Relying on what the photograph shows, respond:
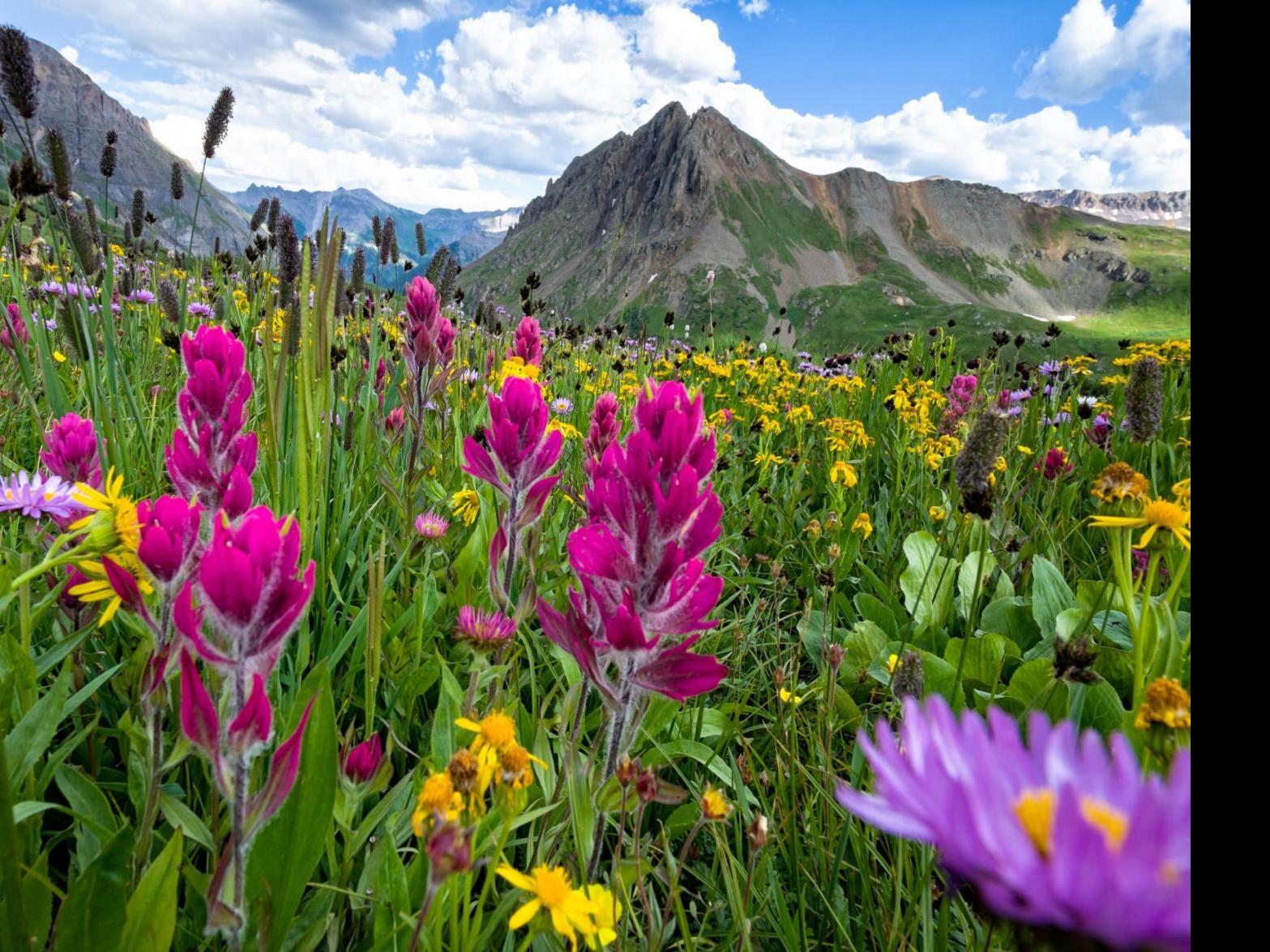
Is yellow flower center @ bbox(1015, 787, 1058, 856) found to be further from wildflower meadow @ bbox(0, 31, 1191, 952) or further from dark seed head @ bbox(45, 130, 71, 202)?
dark seed head @ bbox(45, 130, 71, 202)

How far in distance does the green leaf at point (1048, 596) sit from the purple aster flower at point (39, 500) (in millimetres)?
2959

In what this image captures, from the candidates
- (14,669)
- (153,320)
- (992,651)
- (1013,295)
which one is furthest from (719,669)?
(1013,295)

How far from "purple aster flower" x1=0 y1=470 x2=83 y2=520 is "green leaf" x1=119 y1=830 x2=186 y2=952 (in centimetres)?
76

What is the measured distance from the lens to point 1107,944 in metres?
0.37

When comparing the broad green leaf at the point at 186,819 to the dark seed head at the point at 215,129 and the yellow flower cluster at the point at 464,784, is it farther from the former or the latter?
the dark seed head at the point at 215,129

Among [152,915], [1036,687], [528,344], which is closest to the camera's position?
[152,915]

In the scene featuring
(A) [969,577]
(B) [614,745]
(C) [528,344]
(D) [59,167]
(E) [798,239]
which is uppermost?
(E) [798,239]

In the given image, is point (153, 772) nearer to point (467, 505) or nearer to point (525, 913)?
point (525, 913)

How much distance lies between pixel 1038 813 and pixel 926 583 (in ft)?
8.29

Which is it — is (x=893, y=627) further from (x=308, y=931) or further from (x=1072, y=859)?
(x=1072, y=859)

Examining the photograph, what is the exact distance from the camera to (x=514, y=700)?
1638mm

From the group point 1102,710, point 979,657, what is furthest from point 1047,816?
point 979,657

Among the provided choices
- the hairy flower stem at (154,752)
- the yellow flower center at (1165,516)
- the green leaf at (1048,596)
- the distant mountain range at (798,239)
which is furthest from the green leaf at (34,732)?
the distant mountain range at (798,239)
